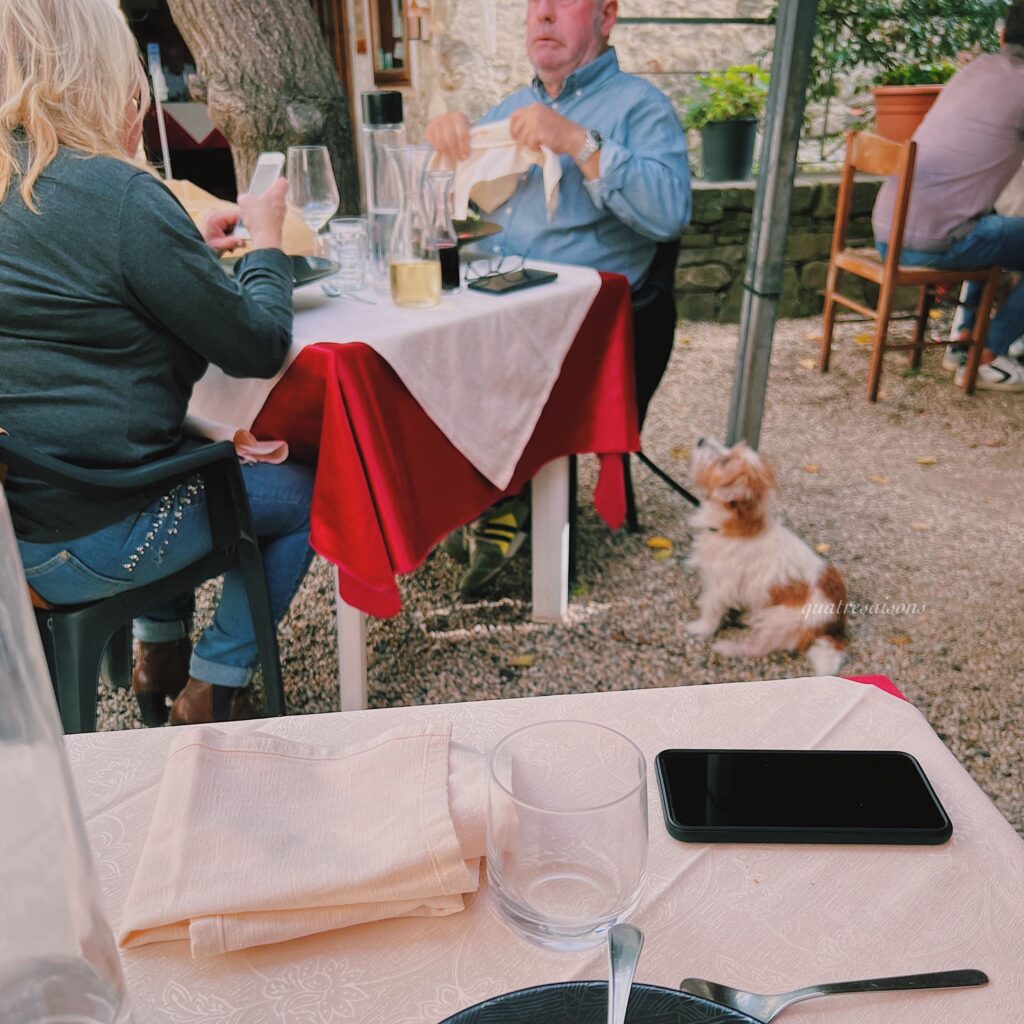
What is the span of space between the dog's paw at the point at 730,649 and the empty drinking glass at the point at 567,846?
5.93ft

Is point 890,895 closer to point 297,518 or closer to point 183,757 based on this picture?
point 183,757

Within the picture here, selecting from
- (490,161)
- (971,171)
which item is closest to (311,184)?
(490,161)

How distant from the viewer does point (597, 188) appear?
2424mm

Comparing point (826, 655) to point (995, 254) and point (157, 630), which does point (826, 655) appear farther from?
point (995, 254)

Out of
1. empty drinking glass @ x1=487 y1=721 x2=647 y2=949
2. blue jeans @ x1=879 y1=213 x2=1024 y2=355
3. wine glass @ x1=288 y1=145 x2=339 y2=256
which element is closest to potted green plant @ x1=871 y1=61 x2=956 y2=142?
blue jeans @ x1=879 y1=213 x2=1024 y2=355

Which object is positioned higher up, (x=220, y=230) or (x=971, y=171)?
(x=220, y=230)

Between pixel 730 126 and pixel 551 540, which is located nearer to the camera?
pixel 551 540

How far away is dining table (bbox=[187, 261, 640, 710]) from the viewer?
1.70m

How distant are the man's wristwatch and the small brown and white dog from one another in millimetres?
815

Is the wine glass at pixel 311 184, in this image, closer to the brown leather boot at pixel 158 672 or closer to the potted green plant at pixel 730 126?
the brown leather boot at pixel 158 672

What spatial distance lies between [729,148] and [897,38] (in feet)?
5.94

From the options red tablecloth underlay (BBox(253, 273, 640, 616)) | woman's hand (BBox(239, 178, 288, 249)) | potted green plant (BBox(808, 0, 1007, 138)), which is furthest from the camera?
potted green plant (BBox(808, 0, 1007, 138))

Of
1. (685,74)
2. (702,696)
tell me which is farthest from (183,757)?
(685,74)

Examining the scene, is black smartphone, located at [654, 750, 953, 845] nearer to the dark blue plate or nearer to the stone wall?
the dark blue plate
